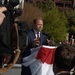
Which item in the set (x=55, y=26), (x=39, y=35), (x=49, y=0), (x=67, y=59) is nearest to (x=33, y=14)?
(x=55, y=26)

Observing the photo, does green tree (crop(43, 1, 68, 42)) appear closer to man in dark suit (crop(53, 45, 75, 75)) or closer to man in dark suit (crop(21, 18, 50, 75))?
man in dark suit (crop(21, 18, 50, 75))

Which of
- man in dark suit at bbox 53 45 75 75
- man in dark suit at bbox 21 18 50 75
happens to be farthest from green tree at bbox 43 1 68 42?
man in dark suit at bbox 53 45 75 75

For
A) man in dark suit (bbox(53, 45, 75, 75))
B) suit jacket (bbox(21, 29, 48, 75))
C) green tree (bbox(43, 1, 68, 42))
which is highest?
man in dark suit (bbox(53, 45, 75, 75))

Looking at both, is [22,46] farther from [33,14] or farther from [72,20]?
[72,20]

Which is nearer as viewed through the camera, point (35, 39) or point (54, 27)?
point (35, 39)

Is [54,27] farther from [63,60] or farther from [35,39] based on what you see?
[63,60]

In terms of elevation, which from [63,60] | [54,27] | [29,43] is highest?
[63,60]

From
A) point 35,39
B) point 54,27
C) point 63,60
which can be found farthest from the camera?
point 54,27

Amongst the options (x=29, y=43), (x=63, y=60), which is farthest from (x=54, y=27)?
(x=63, y=60)

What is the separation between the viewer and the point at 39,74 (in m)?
6.26

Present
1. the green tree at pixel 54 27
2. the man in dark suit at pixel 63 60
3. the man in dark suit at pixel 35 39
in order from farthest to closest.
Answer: the green tree at pixel 54 27 < the man in dark suit at pixel 35 39 < the man in dark suit at pixel 63 60

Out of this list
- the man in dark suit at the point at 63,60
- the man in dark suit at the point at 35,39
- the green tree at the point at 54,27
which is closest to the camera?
the man in dark suit at the point at 63,60

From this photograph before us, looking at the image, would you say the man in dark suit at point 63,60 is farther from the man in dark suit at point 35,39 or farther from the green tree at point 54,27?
the green tree at point 54,27

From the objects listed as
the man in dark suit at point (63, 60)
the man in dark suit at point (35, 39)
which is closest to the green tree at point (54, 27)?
the man in dark suit at point (35, 39)
